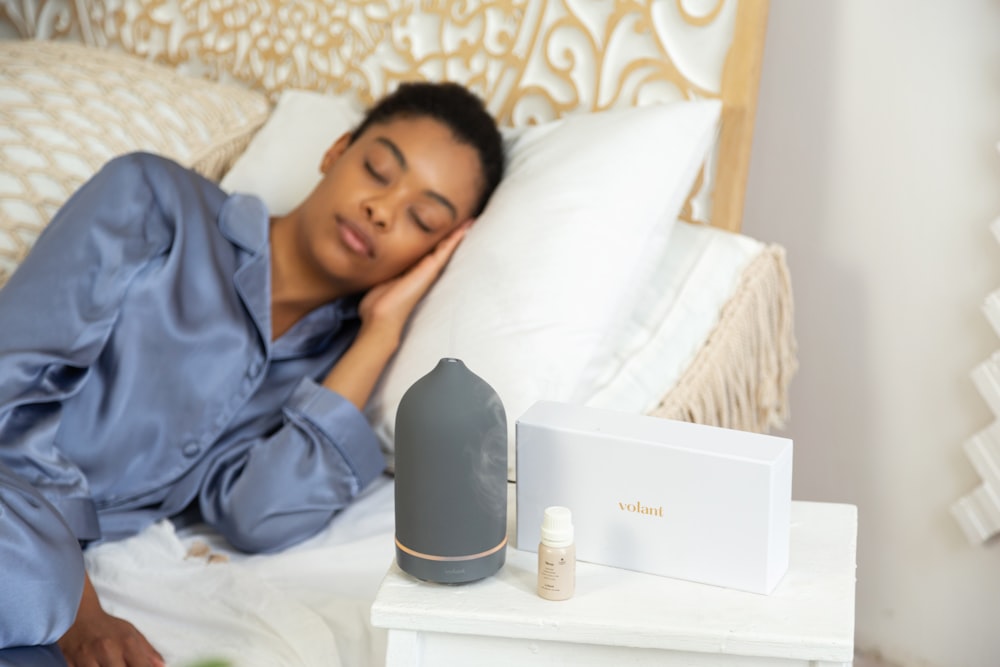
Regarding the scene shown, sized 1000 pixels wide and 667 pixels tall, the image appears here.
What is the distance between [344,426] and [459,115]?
1.69 ft

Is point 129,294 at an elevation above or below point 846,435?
above

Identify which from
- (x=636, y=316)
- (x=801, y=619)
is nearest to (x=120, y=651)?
(x=801, y=619)

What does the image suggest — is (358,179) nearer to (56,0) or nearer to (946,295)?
(946,295)

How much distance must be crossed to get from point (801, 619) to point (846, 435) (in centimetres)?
97

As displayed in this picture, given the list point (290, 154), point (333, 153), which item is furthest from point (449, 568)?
point (290, 154)

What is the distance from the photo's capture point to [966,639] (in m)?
1.62

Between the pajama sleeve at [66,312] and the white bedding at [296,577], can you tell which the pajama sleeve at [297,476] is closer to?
the white bedding at [296,577]

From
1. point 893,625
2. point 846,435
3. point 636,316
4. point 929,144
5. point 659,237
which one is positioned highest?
point 929,144

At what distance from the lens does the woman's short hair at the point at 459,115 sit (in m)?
1.57

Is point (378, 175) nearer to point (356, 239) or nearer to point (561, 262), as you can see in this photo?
point (356, 239)

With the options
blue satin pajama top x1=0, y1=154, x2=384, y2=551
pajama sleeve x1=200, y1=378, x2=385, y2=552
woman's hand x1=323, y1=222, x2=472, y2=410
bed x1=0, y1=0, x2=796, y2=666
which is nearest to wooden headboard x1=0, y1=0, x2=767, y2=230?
bed x1=0, y1=0, x2=796, y2=666

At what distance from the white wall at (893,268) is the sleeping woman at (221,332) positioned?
50cm

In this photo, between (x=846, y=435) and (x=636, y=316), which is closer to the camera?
(x=636, y=316)

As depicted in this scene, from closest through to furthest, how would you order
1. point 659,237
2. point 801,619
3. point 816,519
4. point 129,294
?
point 801,619, point 816,519, point 129,294, point 659,237
